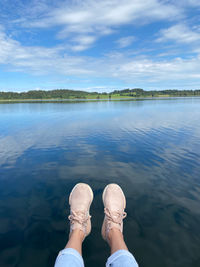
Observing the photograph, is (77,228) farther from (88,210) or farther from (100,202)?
(100,202)

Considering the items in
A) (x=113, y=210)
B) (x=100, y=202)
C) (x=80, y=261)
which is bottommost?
(x=100, y=202)

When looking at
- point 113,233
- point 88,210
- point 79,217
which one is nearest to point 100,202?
point 88,210

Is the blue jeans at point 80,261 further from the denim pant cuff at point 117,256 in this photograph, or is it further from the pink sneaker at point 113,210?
the pink sneaker at point 113,210

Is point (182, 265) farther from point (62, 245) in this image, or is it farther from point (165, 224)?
point (62, 245)

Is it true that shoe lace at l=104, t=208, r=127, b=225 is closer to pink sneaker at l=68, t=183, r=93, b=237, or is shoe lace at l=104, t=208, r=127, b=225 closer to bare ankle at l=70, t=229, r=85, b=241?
pink sneaker at l=68, t=183, r=93, b=237

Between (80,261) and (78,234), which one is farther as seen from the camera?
(78,234)

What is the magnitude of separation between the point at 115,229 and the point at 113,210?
586 mm

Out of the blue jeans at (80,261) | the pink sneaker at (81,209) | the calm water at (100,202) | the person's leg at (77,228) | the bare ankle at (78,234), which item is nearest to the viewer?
the blue jeans at (80,261)

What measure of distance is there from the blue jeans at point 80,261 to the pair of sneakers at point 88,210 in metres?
1.07

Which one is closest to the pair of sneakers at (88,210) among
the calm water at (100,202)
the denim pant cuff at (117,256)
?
the calm water at (100,202)

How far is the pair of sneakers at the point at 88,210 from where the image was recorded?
4.17 metres

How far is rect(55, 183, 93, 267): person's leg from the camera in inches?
113

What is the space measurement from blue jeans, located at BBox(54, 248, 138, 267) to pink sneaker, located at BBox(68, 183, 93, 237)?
1.10 m

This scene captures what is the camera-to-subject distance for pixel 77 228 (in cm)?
404
